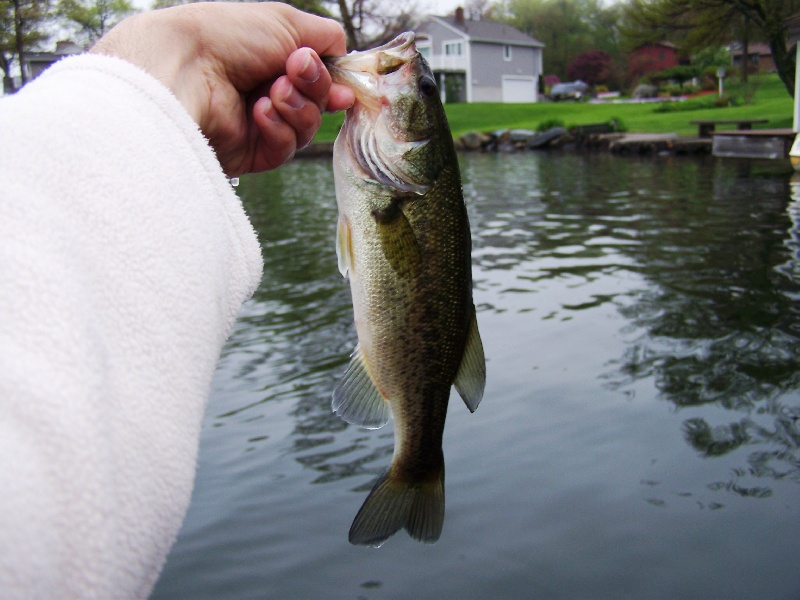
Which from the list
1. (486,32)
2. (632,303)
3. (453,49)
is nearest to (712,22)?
(632,303)

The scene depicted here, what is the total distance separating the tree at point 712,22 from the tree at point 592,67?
1408 inches

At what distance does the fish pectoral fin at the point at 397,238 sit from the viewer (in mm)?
1971

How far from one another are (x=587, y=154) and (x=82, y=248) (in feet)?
101

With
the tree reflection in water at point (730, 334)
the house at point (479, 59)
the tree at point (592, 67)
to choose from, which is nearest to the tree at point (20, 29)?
the house at point (479, 59)

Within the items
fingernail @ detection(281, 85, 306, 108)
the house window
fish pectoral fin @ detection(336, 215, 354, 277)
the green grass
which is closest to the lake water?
fish pectoral fin @ detection(336, 215, 354, 277)

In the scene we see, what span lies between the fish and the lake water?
2.56 meters

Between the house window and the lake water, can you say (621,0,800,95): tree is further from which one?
the lake water

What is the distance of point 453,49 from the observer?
61.9 m

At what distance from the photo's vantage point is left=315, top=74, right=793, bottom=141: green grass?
33.8m

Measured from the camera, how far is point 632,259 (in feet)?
37.6

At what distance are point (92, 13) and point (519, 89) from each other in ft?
110

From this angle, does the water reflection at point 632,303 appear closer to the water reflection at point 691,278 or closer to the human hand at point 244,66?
the water reflection at point 691,278

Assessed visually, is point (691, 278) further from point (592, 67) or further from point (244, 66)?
point (592, 67)

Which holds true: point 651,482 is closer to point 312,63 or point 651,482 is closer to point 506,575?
point 506,575
